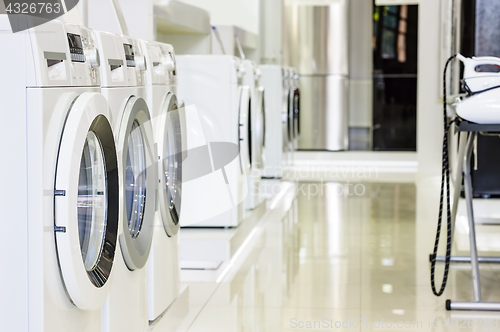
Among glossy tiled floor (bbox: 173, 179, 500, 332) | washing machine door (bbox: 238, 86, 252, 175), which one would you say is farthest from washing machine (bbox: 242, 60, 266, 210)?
washing machine door (bbox: 238, 86, 252, 175)

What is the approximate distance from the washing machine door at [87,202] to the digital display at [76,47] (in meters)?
0.09

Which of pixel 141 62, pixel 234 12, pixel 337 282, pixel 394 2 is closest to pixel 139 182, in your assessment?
pixel 141 62

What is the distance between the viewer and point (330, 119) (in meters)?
7.39

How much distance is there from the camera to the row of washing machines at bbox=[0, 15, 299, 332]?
1261mm

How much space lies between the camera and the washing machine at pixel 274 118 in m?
5.52

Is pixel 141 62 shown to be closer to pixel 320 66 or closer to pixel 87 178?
pixel 87 178

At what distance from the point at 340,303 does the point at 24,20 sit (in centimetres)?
169

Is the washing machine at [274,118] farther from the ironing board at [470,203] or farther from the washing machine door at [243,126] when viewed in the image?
the ironing board at [470,203]

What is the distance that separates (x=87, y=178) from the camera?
1491 millimetres

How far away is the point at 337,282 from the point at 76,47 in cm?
172

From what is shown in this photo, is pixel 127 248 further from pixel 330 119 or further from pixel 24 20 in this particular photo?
pixel 330 119

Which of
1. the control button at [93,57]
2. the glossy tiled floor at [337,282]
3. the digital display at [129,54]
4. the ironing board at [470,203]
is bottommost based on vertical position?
the glossy tiled floor at [337,282]

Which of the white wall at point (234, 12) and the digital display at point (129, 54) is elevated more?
the white wall at point (234, 12)

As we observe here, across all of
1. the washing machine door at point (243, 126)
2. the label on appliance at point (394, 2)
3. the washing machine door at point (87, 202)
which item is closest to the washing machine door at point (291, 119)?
the label on appliance at point (394, 2)
